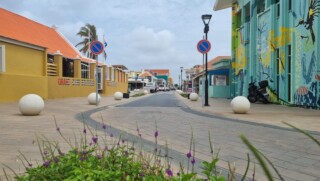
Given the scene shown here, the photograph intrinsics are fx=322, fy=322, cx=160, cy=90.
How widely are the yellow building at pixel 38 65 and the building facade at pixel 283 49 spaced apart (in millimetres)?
15426

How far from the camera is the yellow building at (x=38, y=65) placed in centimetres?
1925

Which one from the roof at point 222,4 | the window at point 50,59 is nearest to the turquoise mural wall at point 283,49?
the roof at point 222,4

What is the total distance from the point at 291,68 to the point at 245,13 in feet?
38.3

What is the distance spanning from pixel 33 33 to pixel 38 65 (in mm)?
7178

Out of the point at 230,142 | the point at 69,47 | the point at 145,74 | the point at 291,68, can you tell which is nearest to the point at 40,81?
the point at 69,47

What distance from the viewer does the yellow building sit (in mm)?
19250

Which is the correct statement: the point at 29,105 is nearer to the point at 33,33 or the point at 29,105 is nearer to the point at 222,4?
the point at 33,33

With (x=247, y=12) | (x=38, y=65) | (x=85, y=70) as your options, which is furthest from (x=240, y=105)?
(x=85, y=70)

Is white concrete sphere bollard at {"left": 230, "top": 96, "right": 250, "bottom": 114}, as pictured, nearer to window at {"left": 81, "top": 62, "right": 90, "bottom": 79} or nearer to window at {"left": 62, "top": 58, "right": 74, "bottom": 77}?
window at {"left": 62, "top": 58, "right": 74, "bottom": 77}

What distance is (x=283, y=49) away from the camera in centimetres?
1969

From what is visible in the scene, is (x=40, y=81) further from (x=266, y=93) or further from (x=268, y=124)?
(x=268, y=124)

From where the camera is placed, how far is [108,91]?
40875mm

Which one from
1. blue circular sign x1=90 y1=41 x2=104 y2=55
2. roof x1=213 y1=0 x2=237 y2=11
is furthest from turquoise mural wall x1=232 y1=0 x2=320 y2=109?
blue circular sign x1=90 y1=41 x2=104 y2=55

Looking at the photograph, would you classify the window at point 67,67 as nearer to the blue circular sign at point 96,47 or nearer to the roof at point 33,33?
the roof at point 33,33
